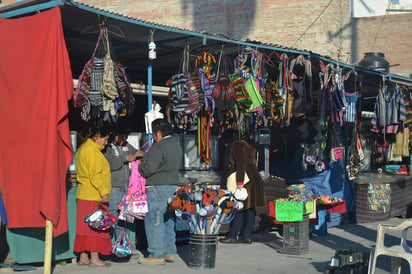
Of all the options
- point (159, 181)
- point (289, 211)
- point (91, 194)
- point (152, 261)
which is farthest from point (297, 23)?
point (91, 194)

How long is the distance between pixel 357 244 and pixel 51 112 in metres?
6.12

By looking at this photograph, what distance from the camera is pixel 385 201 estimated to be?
49.6 feet

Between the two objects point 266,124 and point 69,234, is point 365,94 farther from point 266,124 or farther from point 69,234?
point 69,234

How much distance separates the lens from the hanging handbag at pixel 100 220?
27.7 feet

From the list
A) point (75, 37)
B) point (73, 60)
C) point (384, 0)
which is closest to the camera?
point (75, 37)

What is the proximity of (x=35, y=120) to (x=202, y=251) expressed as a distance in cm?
257

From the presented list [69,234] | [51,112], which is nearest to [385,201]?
[69,234]

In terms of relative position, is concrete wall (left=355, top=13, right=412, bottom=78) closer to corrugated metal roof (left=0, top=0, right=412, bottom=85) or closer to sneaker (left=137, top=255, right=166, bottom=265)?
corrugated metal roof (left=0, top=0, right=412, bottom=85)

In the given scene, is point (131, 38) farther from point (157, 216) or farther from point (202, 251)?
point (202, 251)

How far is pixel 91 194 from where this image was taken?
28.2 feet

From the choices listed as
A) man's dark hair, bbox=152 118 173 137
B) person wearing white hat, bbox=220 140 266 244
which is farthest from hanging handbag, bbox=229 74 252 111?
man's dark hair, bbox=152 118 173 137

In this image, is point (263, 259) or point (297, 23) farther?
point (297, 23)

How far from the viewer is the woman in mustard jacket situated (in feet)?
28.1

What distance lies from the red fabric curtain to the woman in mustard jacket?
715 mm
